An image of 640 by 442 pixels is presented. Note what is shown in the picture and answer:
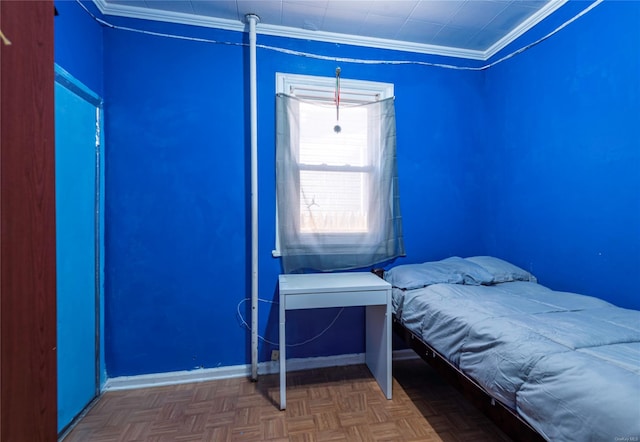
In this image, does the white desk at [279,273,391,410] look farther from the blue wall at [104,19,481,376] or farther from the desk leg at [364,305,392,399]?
the blue wall at [104,19,481,376]

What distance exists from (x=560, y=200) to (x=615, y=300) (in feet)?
2.21

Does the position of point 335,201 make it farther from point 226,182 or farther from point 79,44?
point 79,44

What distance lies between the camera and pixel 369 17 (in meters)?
2.09

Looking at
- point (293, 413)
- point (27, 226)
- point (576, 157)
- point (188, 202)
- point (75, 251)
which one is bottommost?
point (293, 413)

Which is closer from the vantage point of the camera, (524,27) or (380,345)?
(380,345)

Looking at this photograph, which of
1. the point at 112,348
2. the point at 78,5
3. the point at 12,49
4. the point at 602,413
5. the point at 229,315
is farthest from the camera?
the point at 229,315

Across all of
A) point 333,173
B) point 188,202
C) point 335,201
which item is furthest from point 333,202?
point 188,202

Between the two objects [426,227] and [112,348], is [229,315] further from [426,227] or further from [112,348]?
[426,227]

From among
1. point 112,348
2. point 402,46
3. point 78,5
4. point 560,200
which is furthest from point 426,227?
point 78,5

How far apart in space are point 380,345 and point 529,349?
1042 mm

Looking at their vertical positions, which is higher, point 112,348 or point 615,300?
point 615,300

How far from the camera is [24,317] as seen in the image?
71 centimetres

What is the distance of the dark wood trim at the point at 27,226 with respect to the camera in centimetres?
65

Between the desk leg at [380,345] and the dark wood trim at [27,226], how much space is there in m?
1.61
